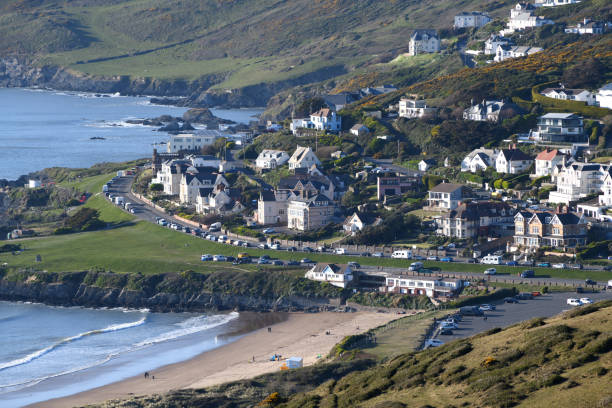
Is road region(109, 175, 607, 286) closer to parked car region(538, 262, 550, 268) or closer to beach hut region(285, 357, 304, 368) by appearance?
parked car region(538, 262, 550, 268)

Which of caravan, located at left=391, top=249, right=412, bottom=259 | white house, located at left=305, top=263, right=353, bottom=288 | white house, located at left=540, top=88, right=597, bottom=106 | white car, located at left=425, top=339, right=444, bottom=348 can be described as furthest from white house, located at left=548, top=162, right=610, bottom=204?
white car, located at left=425, top=339, right=444, bottom=348

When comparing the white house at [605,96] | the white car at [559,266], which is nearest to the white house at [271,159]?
the white house at [605,96]

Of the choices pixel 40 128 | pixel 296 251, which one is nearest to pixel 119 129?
pixel 40 128

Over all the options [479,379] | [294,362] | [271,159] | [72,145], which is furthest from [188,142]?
[479,379]

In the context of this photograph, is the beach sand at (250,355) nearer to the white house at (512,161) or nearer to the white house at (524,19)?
the white house at (512,161)

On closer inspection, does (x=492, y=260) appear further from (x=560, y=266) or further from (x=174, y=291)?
(x=174, y=291)

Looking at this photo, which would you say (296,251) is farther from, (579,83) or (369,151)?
(579,83)
